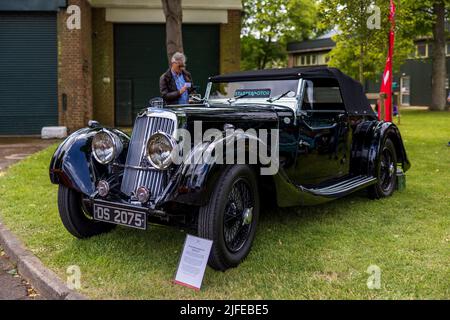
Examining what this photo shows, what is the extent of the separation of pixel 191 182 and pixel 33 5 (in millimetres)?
12084

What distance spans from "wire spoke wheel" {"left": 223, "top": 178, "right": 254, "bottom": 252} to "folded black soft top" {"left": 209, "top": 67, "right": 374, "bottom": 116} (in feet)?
5.75

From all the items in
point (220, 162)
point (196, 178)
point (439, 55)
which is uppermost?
point (439, 55)

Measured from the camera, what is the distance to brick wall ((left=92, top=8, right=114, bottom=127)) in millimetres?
16047

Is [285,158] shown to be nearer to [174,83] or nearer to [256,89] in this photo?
[256,89]

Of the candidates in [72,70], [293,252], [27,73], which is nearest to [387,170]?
[293,252]

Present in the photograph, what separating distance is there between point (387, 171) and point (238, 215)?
3.23 m

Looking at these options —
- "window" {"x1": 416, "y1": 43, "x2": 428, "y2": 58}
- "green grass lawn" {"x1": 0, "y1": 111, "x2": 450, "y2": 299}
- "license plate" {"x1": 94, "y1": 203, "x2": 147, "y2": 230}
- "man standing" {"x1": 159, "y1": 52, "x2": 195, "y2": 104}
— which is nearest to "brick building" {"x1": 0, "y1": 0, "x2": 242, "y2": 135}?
"man standing" {"x1": 159, "y1": 52, "x2": 195, "y2": 104}

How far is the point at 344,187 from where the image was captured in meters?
5.21

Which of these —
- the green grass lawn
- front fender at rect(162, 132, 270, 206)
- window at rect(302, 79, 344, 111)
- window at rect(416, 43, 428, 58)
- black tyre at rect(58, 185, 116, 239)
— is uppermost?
window at rect(416, 43, 428, 58)

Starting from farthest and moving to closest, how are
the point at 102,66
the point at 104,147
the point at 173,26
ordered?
the point at 102,66
the point at 173,26
the point at 104,147

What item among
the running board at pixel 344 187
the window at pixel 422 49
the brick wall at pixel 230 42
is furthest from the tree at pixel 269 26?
the running board at pixel 344 187

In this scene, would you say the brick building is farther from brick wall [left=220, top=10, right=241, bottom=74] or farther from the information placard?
the information placard

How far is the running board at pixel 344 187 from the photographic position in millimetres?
4819

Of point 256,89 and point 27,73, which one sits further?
point 27,73
